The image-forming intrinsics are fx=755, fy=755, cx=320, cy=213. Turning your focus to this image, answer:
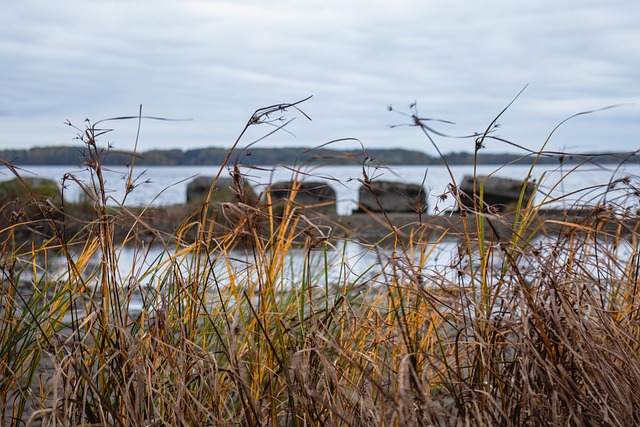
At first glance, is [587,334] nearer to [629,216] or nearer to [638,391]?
[638,391]

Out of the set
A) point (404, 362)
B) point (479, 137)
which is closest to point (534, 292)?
point (479, 137)

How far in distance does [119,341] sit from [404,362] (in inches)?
34.1

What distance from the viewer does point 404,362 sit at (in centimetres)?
137

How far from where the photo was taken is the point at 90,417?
2.01m

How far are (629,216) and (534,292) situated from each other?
39 centimetres

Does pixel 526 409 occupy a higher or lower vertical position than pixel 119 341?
lower

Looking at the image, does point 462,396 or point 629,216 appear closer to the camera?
point 462,396

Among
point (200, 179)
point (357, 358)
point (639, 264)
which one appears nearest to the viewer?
point (357, 358)

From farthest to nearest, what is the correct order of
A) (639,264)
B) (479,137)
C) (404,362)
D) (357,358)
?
(639,264) → (357,358) → (479,137) → (404,362)

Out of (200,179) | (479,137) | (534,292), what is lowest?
(200,179)

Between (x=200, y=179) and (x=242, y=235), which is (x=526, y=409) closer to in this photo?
(x=242, y=235)

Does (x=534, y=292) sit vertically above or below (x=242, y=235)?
below

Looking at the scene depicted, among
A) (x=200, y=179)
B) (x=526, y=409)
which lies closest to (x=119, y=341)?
(x=526, y=409)

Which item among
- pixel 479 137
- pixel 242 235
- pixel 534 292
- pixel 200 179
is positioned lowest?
pixel 200 179
